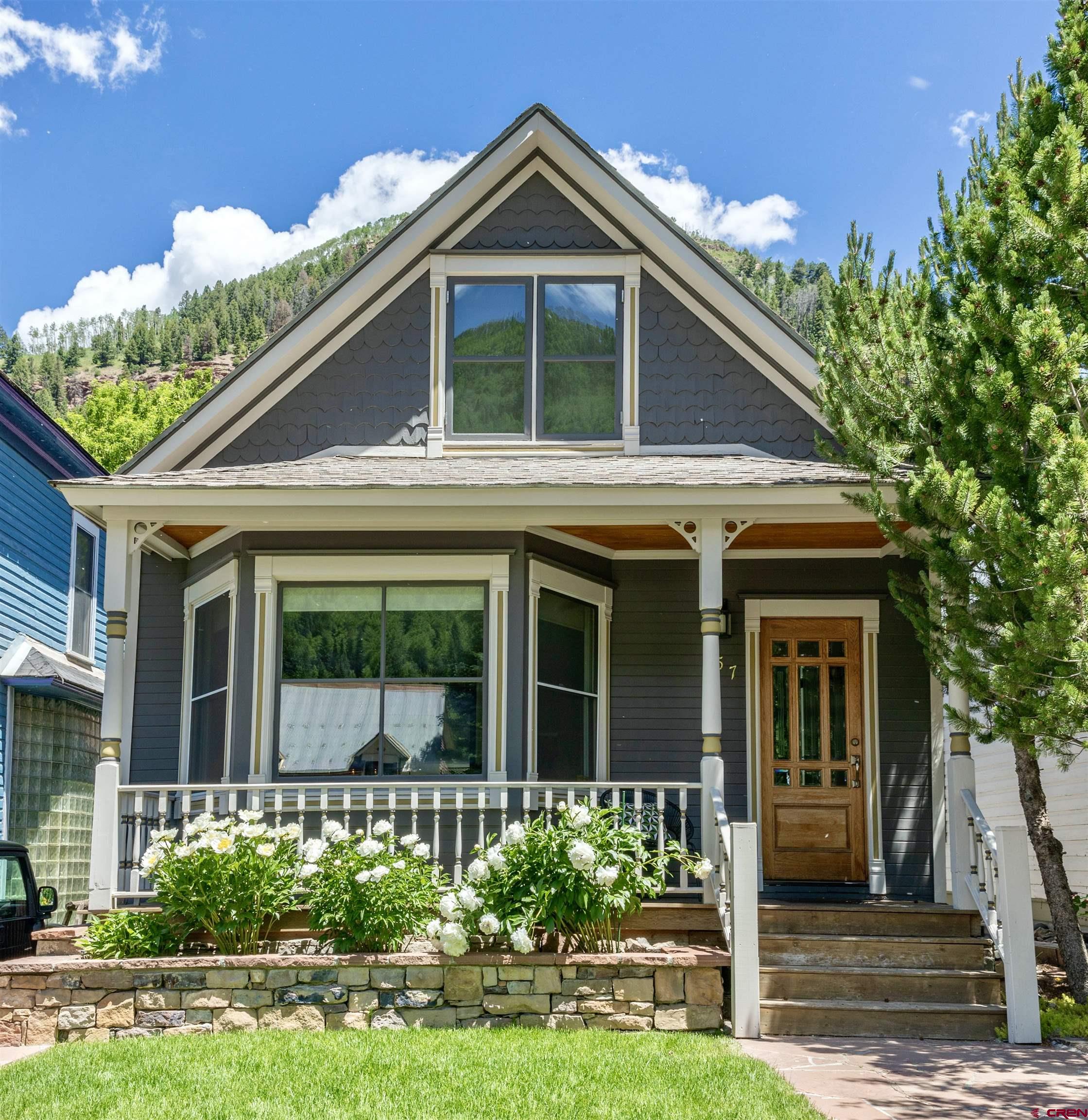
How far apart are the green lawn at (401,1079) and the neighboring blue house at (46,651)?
6598mm

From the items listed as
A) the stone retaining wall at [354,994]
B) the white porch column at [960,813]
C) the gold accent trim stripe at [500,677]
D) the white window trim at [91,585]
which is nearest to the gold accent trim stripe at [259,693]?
the gold accent trim stripe at [500,677]

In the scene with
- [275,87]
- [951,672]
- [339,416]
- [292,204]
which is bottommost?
[951,672]

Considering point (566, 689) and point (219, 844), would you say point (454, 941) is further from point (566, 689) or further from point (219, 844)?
point (566, 689)

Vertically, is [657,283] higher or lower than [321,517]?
higher

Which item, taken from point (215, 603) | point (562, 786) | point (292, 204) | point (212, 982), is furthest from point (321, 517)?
point (292, 204)

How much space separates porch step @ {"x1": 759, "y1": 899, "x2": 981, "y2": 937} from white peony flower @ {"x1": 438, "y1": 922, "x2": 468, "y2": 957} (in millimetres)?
2072

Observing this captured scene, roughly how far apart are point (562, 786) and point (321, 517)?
2.62 metres

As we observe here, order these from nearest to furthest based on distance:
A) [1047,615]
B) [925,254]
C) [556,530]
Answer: [1047,615] → [925,254] → [556,530]

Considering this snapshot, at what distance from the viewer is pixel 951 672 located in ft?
25.0

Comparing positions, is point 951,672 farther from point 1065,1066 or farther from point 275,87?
point 275,87

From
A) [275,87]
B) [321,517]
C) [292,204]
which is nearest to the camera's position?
[321,517]

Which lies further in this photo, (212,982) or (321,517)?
(321,517)

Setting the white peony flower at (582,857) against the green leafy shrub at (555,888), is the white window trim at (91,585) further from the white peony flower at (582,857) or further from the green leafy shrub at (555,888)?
the white peony flower at (582,857)

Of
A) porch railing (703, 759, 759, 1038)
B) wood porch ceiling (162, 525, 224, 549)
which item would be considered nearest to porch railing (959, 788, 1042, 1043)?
porch railing (703, 759, 759, 1038)
